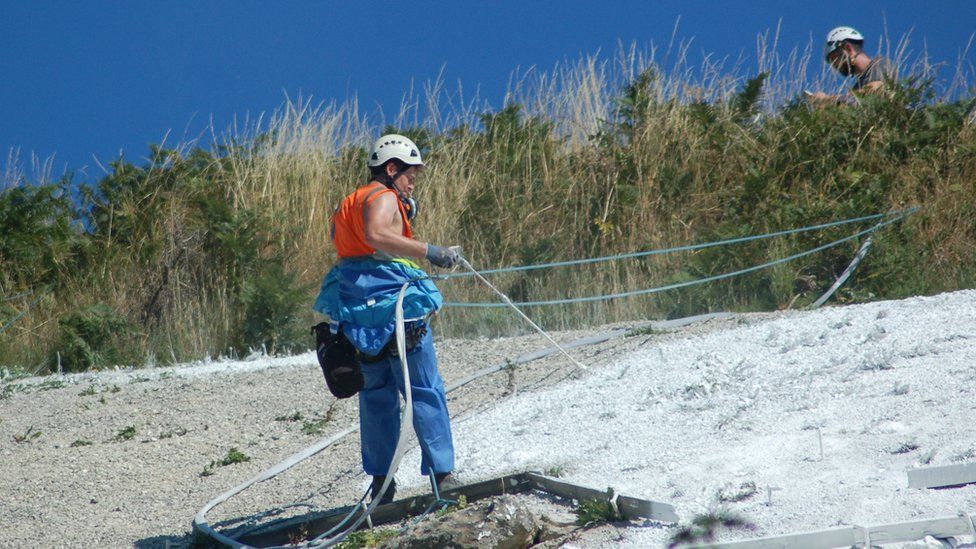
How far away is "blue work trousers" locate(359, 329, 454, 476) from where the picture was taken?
5258mm

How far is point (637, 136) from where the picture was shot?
1198 centimetres

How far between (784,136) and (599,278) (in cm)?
252

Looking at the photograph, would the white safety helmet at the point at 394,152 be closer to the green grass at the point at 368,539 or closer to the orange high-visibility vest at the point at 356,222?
the orange high-visibility vest at the point at 356,222

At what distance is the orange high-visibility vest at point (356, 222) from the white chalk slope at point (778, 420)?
4.24ft

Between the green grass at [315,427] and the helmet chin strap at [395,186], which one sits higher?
the helmet chin strap at [395,186]

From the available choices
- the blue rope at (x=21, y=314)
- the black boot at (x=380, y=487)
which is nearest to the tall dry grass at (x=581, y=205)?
the blue rope at (x=21, y=314)

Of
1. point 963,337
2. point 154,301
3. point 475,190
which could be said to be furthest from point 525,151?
point 963,337

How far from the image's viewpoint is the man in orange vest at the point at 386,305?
5.20 metres

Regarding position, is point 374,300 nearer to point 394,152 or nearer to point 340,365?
point 340,365

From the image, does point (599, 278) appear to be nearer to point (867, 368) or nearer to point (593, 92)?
point (593, 92)

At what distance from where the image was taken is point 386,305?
518 centimetres

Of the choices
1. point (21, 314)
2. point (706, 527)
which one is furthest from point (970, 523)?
point (21, 314)

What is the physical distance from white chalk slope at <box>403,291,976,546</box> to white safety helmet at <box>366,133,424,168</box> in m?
1.61

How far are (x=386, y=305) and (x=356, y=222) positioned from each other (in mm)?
422
